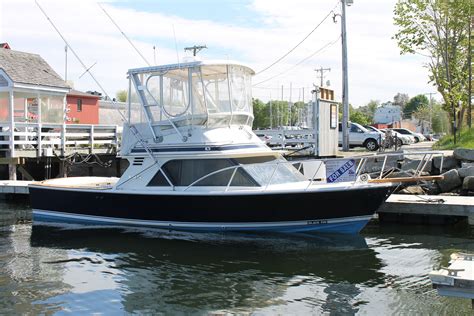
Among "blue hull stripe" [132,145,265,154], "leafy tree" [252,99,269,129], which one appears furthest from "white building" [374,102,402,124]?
"blue hull stripe" [132,145,265,154]

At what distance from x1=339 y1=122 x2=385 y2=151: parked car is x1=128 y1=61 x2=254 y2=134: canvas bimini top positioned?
15327mm

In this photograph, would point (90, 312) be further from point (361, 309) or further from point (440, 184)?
point (440, 184)

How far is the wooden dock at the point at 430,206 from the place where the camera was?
12.8m

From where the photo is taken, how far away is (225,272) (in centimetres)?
993

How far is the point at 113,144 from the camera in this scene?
23.8 m

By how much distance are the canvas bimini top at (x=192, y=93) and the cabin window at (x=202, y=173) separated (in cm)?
97

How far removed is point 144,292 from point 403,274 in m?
4.51

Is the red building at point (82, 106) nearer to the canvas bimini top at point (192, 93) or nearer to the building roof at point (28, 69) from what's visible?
the building roof at point (28, 69)

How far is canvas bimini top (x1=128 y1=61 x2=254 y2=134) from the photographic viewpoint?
13188mm

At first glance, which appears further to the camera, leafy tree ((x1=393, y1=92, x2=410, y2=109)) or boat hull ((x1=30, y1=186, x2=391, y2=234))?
leafy tree ((x1=393, y1=92, x2=410, y2=109))

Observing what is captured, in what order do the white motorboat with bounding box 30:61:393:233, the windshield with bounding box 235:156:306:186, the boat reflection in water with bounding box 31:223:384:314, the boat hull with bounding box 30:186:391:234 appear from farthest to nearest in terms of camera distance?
the windshield with bounding box 235:156:306:186, the white motorboat with bounding box 30:61:393:233, the boat hull with bounding box 30:186:391:234, the boat reflection in water with bounding box 31:223:384:314

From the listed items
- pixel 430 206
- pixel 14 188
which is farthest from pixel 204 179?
pixel 14 188

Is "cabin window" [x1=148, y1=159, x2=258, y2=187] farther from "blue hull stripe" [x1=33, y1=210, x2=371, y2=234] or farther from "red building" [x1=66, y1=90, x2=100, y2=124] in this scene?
"red building" [x1=66, y1=90, x2=100, y2=124]

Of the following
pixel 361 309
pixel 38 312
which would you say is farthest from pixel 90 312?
pixel 361 309
